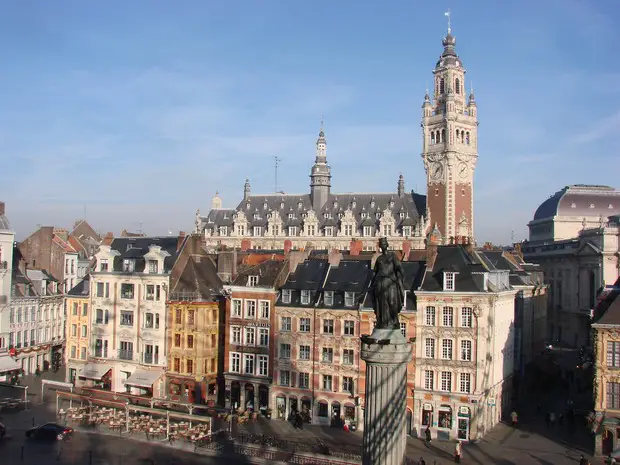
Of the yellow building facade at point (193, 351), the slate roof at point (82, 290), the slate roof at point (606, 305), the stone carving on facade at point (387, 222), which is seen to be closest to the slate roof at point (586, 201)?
the stone carving on facade at point (387, 222)

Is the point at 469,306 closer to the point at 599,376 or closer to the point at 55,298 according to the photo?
the point at 599,376

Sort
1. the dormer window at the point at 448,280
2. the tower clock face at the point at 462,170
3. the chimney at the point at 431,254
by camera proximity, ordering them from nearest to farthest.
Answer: the dormer window at the point at 448,280 → the chimney at the point at 431,254 → the tower clock face at the point at 462,170

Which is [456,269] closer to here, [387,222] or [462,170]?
[387,222]

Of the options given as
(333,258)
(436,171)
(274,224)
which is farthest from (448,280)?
(274,224)

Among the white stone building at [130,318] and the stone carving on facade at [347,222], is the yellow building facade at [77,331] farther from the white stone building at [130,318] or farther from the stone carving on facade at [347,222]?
the stone carving on facade at [347,222]

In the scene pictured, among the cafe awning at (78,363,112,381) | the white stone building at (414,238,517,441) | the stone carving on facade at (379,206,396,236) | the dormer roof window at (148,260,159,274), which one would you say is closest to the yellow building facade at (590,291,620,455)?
the white stone building at (414,238,517,441)
